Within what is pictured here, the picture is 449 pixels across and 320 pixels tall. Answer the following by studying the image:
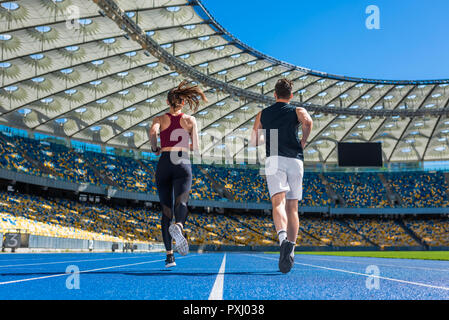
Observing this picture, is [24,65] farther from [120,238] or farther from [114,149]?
[114,149]

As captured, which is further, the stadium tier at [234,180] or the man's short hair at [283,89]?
the stadium tier at [234,180]

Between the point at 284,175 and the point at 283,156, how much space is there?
22cm

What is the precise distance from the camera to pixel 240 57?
3397 cm

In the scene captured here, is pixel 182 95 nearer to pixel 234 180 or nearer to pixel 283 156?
pixel 283 156

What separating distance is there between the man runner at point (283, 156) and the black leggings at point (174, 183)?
39.6 inches

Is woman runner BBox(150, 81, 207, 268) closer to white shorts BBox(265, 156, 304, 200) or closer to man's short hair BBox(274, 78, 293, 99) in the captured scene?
man's short hair BBox(274, 78, 293, 99)

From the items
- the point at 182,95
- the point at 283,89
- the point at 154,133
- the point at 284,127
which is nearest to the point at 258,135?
the point at 284,127

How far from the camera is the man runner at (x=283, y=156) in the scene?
4.62 meters

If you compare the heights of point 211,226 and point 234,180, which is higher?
point 234,180

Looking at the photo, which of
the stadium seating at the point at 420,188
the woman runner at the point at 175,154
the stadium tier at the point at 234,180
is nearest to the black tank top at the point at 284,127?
the woman runner at the point at 175,154

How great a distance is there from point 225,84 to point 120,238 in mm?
16523

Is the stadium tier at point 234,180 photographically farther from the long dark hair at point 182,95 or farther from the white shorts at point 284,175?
the white shorts at point 284,175

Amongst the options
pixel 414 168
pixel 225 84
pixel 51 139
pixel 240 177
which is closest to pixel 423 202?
pixel 414 168

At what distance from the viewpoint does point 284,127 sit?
4891 millimetres
